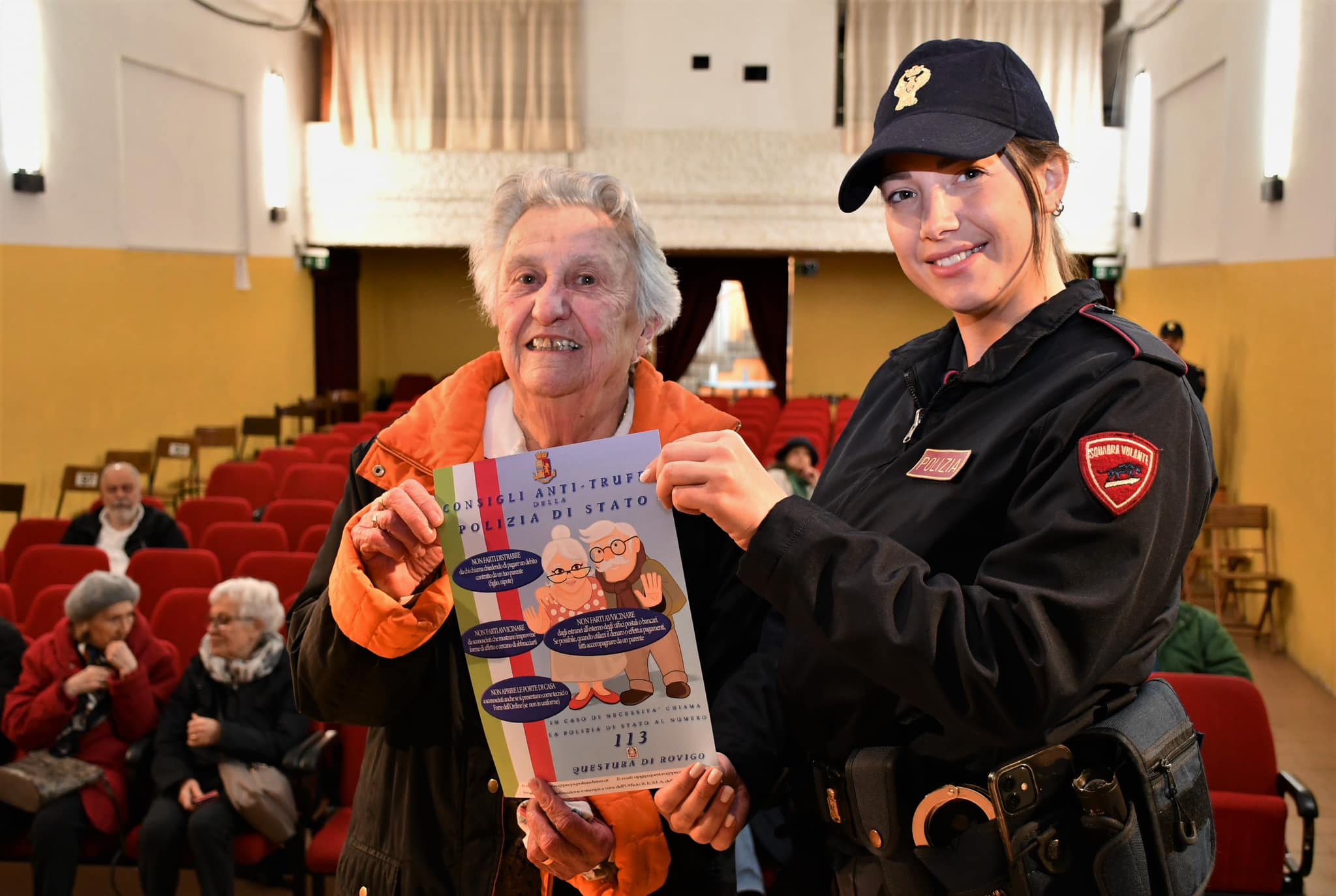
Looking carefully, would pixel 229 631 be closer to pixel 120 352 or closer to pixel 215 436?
pixel 120 352

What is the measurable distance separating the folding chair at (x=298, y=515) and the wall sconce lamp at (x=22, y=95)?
381 centimetres

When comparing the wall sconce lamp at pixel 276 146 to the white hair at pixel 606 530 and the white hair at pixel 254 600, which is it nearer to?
the white hair at pixel 254 600

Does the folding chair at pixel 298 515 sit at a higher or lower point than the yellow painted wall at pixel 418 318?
lower

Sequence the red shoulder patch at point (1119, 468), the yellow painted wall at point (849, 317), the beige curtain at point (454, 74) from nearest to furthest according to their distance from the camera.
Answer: the red shoulder patch at point (1119, 468) < the beige curtain at point (454, 74) < the yellow painted wall at point (849, 317)

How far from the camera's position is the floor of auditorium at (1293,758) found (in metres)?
3.53

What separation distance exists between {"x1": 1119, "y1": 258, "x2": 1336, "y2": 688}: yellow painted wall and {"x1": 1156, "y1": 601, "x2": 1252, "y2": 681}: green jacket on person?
2.99m

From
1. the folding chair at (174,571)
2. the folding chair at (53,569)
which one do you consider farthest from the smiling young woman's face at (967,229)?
the folding chair at (53,569)

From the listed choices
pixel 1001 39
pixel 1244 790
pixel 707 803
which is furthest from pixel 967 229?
pixel 1001 39

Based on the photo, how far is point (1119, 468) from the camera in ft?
3.37

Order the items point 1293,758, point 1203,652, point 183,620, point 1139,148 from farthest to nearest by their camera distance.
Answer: point 1139,148
point 1293,758
point 183,620
point 1203,652

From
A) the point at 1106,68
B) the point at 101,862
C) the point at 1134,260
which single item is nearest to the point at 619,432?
the point at 101,862

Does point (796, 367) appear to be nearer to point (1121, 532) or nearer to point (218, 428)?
point (218, 428)

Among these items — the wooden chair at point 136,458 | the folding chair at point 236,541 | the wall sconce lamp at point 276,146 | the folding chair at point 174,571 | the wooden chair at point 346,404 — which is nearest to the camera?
the folding chair at point 174,571

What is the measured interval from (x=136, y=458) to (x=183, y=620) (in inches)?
201
